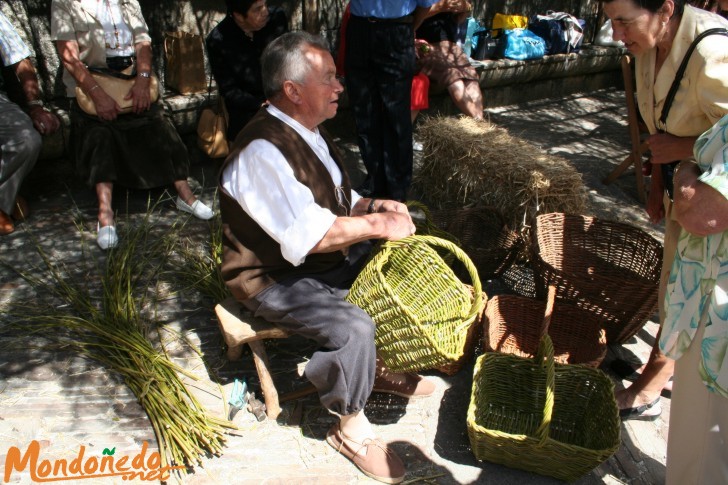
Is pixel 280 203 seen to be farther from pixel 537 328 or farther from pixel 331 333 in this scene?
pixel 537 328

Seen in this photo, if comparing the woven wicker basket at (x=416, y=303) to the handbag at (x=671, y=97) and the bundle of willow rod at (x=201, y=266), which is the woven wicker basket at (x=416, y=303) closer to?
the handbag at (x=671, y=97)

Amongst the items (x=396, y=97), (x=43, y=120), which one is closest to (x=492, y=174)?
(x=396, y=97)

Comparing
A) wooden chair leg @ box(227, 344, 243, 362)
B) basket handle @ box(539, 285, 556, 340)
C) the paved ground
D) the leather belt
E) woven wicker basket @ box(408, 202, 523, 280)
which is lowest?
the paved ground

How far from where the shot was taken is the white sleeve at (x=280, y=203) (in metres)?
2.46

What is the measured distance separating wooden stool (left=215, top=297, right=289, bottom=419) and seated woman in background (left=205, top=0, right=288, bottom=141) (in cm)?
213

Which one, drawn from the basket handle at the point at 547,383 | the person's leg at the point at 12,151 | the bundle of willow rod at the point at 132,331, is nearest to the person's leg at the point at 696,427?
the basket handle at the point at 547,383

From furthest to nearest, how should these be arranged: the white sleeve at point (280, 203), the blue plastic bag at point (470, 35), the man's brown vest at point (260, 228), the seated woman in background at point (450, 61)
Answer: the blue plastic bag at point (470, 35)
the seated woman in background at point (450, 61)
the man's brown vest at point (260, 228)
the white sleeve at point (280, 203)

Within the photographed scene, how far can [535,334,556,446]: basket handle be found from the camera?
2348 mm

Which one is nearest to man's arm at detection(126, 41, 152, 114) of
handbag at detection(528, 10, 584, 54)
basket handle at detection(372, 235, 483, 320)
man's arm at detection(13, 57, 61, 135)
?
man's arm at detection(13, 57, 61, 135)

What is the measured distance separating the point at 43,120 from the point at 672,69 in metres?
4.12

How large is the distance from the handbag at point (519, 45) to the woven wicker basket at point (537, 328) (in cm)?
485

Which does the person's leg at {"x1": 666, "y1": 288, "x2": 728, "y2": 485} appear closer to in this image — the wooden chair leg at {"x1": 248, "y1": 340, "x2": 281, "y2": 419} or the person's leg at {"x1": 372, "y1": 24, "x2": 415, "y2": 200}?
the wooden chair leg at {"x1": 248, "y1": 340, "x2": 281, "y2": 419}

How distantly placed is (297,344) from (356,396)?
0.94 m

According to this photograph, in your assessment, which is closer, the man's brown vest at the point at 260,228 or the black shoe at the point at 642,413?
the man's brown vest at the point at 260,228
